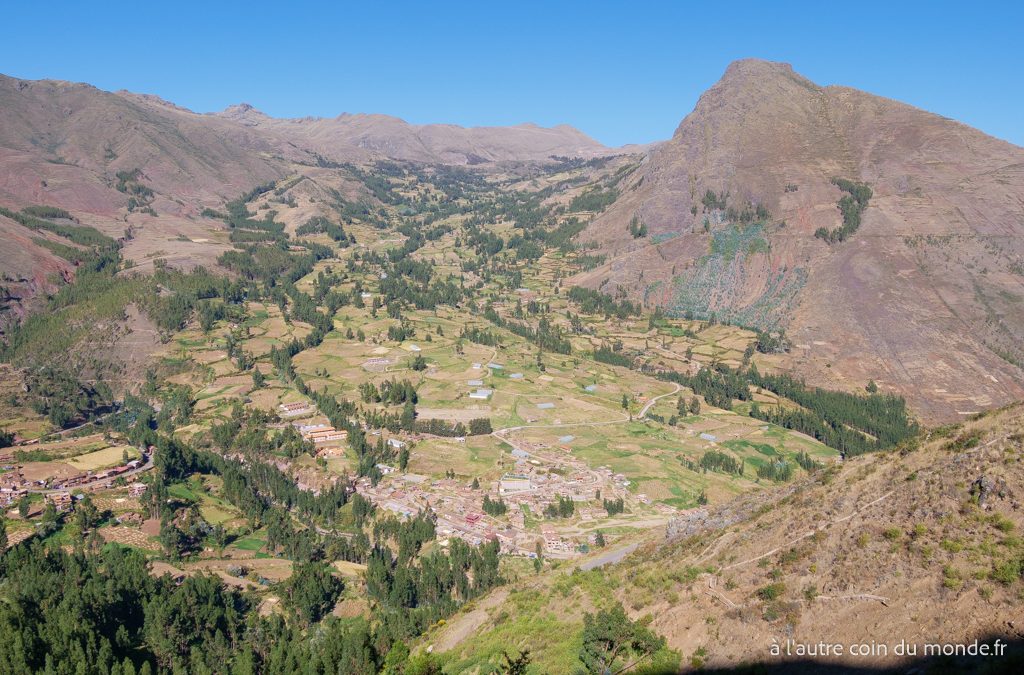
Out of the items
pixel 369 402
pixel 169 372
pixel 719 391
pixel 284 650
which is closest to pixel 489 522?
pixel 284 650

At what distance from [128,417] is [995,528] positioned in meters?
146

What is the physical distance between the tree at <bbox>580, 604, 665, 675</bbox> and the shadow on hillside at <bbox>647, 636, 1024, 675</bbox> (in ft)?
16.6

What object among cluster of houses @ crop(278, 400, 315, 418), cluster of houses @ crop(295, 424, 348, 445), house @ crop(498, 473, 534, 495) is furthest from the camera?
cluster of houses @ crop(278, 400, 315, 418)

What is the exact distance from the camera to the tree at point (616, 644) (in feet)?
115

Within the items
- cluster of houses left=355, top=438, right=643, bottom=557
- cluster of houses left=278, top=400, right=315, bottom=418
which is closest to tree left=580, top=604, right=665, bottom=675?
cluster of houses left=355, top=438, right=643, bottom=557

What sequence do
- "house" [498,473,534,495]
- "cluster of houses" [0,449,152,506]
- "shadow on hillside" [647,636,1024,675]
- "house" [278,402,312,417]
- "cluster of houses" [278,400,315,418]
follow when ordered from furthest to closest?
"house" [278,402,312,417] → "cluster of houses" [278,400,315,418] → "house" [498,473,534,495] → "cluster of houses" [0,449,152,506] → "shadow on hillside" [647,636,1024,675]

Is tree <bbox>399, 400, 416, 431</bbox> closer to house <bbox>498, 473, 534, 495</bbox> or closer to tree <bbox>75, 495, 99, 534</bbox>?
house <bbox>498, 473, 534, 495</bbox>

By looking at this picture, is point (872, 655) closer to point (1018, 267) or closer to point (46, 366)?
point (46, 366)

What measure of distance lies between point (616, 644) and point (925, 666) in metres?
15.2

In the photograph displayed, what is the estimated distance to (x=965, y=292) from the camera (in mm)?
166750

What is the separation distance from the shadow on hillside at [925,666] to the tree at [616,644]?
5.05m

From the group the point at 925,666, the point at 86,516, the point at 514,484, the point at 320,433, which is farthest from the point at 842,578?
the point at 320,433

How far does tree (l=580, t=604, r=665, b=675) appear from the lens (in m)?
35.0

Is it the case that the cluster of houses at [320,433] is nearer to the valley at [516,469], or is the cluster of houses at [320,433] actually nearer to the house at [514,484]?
the valley at [516,469]
